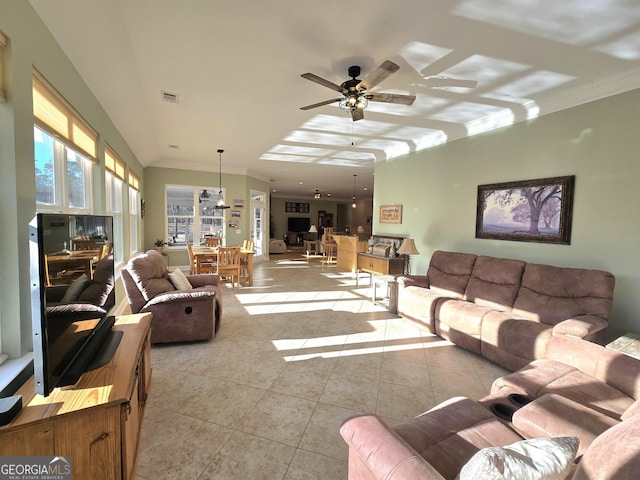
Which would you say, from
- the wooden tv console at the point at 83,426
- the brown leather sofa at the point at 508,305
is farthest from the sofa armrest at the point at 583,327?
the wooden tv console at the point at 83,426

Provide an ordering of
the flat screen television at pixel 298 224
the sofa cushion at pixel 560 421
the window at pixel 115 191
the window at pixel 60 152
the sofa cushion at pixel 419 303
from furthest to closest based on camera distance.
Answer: the flat screen television at pixel 298 224 → the window at pixel 115 191 → the sofa cushion at pixel 419 303 → the window at pixel 60 152 → the sofa cushion at pixel 560 421

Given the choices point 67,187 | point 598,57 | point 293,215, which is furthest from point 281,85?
point 293,215

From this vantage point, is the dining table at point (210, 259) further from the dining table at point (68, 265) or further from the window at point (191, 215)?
the dining table at point (68, 265)

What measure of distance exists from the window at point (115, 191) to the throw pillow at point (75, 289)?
2672 mm

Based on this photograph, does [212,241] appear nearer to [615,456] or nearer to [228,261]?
[228,261]

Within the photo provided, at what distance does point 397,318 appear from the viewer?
414 centimetres

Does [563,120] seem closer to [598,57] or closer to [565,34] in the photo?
[598,57]

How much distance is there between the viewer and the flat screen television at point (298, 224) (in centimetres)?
1534

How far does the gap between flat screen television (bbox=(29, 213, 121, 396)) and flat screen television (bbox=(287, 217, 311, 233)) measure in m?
13.5

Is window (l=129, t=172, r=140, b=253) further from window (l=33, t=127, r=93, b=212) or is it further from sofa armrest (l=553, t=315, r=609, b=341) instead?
sofa armrest (l=553, t=315, r=609, b=341)

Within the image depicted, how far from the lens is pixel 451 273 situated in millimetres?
3928

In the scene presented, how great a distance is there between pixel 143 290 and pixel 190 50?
2363mm

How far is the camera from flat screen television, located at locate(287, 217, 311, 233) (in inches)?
604

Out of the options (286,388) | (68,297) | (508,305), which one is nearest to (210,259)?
(286,388)
